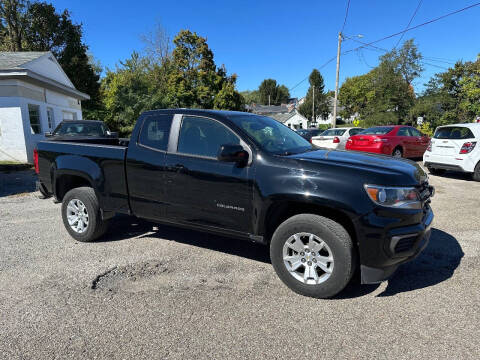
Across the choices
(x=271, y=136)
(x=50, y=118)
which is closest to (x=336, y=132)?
(x=271, y=136)

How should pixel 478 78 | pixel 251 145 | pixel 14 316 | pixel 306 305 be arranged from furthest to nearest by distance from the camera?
pixel 478 78 < pixel 251 145 < pixel 306 305 < pixel 14 316

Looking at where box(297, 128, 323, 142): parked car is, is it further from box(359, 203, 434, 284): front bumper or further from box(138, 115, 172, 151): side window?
box(359, 203, 434, 284): front bumper

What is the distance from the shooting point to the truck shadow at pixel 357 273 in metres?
3.16

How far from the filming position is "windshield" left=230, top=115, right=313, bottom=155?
3.37 m

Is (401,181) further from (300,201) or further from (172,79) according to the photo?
(172,79)

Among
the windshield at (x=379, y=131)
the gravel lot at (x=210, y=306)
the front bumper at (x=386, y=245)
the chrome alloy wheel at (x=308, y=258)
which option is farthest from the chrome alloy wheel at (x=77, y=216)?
the windshield at (x=379, y=131)

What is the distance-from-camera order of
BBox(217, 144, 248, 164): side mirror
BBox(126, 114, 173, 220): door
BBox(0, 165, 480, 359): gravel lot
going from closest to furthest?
BBox(0, 165, 480, 359): gravel lot
BBox(217, 144, 248, 164): side mirror
BBox(126, 114, 173, 220): door

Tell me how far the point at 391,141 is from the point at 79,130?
1124 centimetres

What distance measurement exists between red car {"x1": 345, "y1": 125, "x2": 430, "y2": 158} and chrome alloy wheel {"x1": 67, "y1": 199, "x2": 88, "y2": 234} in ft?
31.9

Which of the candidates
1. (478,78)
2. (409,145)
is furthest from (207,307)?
(478,78)

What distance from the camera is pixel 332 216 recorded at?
2.97 meters

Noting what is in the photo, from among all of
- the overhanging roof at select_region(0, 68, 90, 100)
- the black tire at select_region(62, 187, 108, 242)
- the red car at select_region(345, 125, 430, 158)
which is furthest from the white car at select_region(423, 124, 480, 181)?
the overhanging roof at select_region(0, 68, 90, 100)

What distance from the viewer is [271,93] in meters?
107

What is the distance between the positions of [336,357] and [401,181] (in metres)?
1.60
